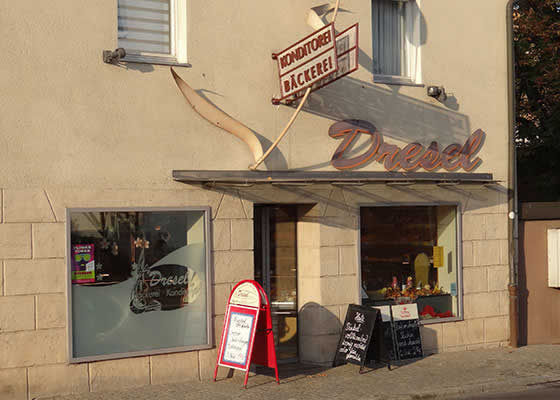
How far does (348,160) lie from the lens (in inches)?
464

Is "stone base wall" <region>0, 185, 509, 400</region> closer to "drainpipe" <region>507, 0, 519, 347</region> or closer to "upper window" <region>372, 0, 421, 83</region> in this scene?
"drainpipe" <region>507, 0, 519, 347</region>

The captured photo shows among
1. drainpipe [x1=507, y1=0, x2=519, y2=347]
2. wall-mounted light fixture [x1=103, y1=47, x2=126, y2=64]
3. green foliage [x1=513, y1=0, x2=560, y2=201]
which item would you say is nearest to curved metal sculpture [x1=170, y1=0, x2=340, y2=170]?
wall-mounted light fixture [x1=103, y1=47, x2=126, y2=64]

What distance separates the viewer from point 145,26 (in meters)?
10.5

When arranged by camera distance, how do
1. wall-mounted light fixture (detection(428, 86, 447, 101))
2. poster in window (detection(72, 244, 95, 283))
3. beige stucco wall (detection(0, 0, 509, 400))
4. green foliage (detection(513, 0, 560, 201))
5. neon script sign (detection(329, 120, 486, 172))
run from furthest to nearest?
green foliage (detection(513, 0, 560, 201)), wall-mounted light fixture (detection(428, 86, 447, 101)), neon script sign (detection(329, 120, 486, 172)), poster in window (detection(72, 244, 95, 283)), beige stucco wall (detection(0, 0, 509, 400))

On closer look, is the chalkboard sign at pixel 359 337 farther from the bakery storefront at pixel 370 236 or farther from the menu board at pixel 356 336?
the bakery storefront at pixel 370 236

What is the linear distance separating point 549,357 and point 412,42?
215 inches

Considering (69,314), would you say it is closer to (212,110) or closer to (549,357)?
(212,110)

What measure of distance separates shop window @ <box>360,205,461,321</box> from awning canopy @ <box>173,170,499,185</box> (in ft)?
A: 2.39

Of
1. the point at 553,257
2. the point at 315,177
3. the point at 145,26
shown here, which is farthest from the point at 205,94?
the point at 553,257

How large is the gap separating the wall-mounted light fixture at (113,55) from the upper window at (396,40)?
171 inches

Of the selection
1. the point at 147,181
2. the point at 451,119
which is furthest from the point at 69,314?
the point at 451,119

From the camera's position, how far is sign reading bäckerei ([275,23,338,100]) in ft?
33.1

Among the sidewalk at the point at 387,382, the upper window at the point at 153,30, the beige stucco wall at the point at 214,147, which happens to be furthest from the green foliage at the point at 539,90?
the upper window at the point at 153,30

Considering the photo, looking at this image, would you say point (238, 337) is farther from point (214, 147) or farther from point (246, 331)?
point (214, 147)
